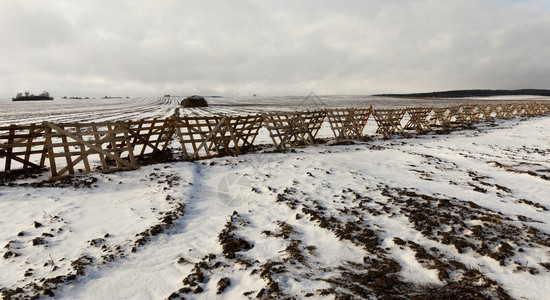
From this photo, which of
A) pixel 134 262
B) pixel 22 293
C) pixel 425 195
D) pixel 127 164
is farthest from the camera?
pixel 127 164

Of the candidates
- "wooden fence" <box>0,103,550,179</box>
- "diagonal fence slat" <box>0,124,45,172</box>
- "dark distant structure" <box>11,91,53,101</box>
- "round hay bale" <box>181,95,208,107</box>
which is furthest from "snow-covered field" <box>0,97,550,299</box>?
"dark distant structure" <box>11,91,53,101</box>

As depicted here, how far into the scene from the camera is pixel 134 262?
4.12m

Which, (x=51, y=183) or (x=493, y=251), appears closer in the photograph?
(x=493, y=251)

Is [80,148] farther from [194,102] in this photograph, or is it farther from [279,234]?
[194,102]

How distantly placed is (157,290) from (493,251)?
512cm

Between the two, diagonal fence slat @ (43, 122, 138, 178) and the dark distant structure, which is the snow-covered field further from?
the dark distant structure

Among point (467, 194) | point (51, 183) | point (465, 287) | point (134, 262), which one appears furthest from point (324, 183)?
point (51, 183)

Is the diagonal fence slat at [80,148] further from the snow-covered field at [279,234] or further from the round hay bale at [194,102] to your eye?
the round hay bale at [194,102]

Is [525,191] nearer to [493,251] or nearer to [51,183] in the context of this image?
[493,251]

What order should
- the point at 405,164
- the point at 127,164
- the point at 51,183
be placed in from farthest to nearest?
1. the point at 405,164
2. the point at 127,164
3. the point at 51,183

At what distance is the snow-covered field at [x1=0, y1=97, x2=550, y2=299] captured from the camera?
140 inches

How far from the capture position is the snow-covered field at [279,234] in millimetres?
3562

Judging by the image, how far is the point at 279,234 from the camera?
4.92 meters

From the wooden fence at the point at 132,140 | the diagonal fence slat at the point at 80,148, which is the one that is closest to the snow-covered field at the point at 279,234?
the diagonal fence slat at the point at 80,148
